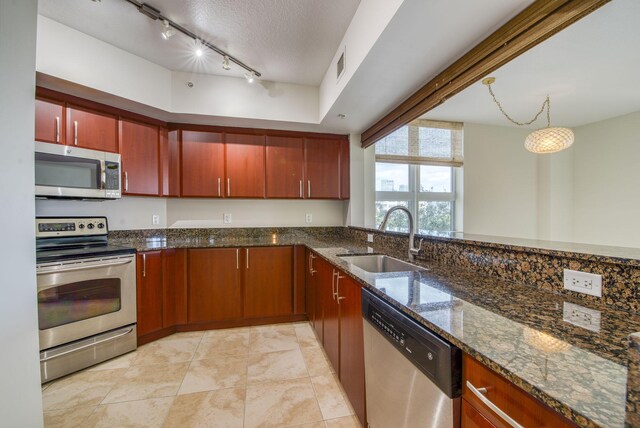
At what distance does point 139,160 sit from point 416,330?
9.64 ft

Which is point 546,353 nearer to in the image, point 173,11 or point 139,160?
point 173,11

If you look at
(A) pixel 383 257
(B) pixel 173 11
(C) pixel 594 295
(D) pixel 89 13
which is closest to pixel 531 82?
(A) pixel 383 257

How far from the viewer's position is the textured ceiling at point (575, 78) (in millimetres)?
2000

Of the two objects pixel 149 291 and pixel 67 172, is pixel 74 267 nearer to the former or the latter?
A: pixel 149 291

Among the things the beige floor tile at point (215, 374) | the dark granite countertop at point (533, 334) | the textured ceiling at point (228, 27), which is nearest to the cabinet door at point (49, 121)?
the textured ceiling at point (228, 27)

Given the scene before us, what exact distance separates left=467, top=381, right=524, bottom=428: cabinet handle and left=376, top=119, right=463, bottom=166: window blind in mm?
3262

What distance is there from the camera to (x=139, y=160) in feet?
8.64

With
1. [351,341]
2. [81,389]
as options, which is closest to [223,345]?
[81,389]

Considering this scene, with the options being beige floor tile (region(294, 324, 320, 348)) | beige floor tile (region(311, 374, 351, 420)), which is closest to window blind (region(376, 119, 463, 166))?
beige floor tile (region(294, 324, 320, 348))

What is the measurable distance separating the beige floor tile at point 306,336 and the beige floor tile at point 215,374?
541mm

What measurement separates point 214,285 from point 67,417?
4.23 feet

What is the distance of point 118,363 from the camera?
2098 millimetres

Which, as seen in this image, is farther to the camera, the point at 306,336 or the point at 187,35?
the point at 306,336

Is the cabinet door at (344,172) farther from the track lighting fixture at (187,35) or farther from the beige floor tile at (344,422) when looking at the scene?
the beige floor tile at (344,422)
